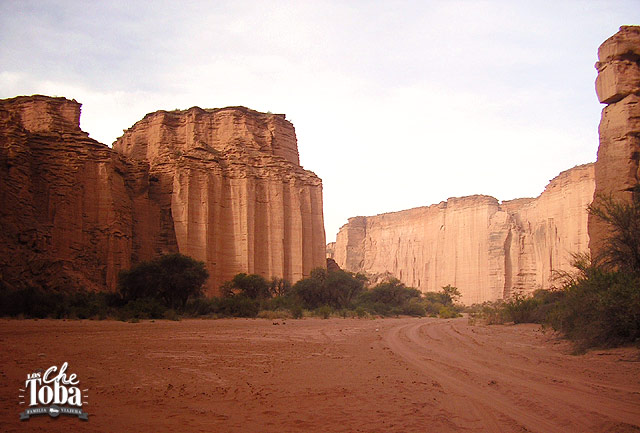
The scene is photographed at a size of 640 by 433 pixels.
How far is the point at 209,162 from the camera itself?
40.2 meters

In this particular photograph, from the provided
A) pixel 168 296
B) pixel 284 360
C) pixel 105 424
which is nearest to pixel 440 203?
pixel 168 296

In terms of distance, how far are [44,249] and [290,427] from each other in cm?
2651

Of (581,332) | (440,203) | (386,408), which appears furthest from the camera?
(440,203)

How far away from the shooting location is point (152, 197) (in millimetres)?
39438

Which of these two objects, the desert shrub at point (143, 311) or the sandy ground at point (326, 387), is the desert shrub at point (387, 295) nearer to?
the desert shrub at point (143, 311)

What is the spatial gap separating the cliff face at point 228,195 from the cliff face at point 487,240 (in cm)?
2959

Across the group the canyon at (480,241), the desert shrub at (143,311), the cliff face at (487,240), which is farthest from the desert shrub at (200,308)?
the cliff face at (487,240)

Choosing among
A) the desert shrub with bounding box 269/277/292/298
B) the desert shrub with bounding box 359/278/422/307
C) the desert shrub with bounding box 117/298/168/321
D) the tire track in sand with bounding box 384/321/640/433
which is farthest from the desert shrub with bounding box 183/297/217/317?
the tire track in sand with bounding box 384/321/640/433

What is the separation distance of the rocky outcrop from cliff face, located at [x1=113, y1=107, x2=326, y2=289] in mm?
28342

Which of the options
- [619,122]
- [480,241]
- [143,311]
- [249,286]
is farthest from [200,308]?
[480,241]

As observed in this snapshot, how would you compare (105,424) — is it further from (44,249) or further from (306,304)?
(306,304)

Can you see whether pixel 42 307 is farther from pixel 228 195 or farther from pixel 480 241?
pixel 480 241

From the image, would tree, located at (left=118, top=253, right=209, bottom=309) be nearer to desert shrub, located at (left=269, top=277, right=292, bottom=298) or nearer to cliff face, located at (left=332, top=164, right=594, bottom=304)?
desert shrub, located at (left=269, top=277, right=292, bottom=298)

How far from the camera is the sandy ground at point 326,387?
187 inches
